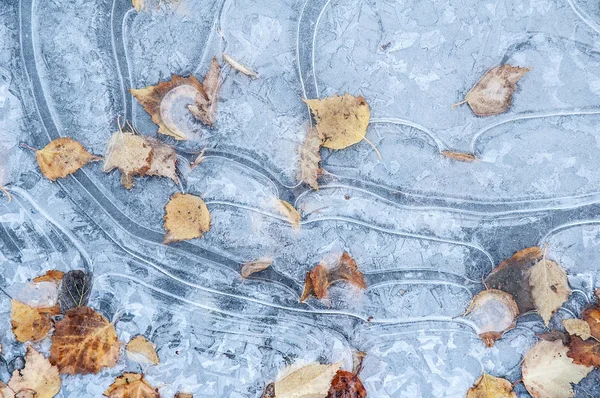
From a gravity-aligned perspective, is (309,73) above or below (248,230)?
above

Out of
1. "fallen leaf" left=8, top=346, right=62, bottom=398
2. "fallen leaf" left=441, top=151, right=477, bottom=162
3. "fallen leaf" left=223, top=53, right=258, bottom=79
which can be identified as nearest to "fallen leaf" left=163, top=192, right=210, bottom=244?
"fallen leaf" left=223, top=53, right=258, bottom=79

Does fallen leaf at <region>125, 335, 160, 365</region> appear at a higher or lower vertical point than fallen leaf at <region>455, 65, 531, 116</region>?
lower

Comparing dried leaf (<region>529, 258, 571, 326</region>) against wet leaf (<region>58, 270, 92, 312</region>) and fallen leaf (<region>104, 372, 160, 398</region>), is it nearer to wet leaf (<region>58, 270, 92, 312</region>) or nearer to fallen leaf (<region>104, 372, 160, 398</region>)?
fallen leaf (<region>104, 372, 160, 398</region>)

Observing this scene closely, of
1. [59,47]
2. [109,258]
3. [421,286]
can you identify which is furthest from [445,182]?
[59,47]

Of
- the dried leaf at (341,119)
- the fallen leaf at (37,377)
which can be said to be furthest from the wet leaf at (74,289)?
the dried leaf at (341,119)

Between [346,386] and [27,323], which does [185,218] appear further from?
[346,386]

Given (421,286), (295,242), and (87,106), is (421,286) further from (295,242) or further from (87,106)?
(87,106)
